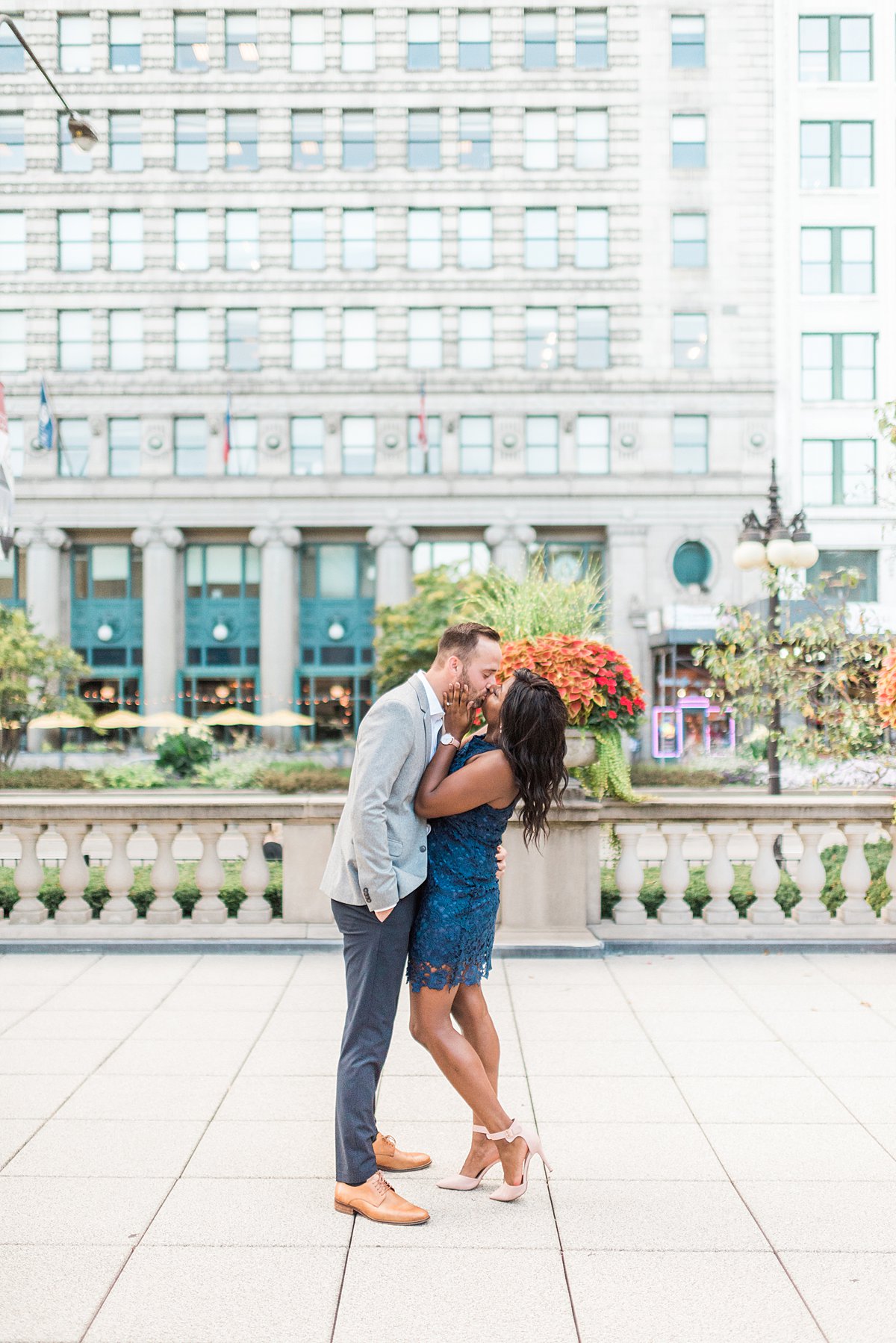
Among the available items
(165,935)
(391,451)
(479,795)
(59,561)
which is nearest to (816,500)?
(391,451)

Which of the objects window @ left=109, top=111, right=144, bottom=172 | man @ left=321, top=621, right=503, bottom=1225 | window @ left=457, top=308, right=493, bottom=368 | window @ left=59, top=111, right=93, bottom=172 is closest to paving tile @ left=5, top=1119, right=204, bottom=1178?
man @ left=321, top=621, right=503, bottom=1225

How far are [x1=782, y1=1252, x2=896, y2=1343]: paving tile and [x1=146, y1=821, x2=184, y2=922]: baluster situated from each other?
18.8ft

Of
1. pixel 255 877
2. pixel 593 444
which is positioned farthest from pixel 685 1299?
pixel 593 444

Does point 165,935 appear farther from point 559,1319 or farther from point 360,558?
point 360,558

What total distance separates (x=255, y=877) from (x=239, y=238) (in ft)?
132

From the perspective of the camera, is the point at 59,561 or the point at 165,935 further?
the point at 59,561

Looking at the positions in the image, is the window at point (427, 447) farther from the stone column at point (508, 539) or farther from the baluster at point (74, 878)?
the baluster at point (74, 878)

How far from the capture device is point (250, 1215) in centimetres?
403

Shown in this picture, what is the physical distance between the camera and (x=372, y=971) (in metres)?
4.07

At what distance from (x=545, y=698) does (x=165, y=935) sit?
528 centimetres

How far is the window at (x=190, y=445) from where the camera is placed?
142 feet

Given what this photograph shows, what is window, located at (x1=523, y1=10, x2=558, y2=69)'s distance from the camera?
4322 cm

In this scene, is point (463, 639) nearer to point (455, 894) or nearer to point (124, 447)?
point (455, 894)

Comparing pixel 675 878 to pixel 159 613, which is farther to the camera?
pixel 159 613
